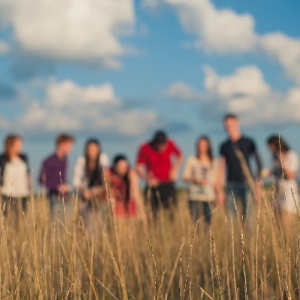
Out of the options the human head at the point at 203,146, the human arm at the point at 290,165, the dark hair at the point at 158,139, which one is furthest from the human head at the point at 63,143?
the human arm at the point at 290,165

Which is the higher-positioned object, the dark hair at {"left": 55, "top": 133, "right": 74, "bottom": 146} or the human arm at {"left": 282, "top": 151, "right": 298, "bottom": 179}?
the dark hair at {"left": 55, "top": 133, "right": 74, "bottom": 146}

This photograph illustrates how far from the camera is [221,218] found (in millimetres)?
6070

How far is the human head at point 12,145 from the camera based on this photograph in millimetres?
7098

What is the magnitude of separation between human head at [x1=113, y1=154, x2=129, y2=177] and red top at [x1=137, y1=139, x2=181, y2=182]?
31 cm

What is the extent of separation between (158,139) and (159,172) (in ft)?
1.34

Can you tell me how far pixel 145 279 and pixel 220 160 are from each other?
3489 millimetres

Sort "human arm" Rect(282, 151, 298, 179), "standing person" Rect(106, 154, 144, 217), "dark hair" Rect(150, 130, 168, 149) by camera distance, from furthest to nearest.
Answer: "dark hair" Rect(150, 130, 168, 149) → "standing person" Rect(106, 154, 144, 217) → "human arm" Rect(282, 151, 298, 179)

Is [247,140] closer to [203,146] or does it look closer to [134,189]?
[203,146]

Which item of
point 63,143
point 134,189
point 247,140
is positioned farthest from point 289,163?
point 63,143

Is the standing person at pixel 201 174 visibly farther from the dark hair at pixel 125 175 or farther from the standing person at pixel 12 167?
the standing person at pixel 12 167

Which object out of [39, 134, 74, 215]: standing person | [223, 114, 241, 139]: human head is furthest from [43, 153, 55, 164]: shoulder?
[223, 114, 241, 139]: human head

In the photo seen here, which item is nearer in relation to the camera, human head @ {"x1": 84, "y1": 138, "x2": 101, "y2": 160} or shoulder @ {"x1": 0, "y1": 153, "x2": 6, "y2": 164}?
human head @ {"x1": 84, "y1": 138, "x2": 101, "y2": 160}

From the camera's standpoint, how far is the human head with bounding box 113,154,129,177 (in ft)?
23.2

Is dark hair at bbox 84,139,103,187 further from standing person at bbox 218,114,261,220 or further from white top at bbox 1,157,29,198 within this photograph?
standing person at bbox 218,114,261,220
